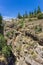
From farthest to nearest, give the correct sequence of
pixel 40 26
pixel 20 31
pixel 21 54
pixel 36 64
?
pixel 20 31 → pixel 40 26 → pixel 21 54 → pixel 36 64

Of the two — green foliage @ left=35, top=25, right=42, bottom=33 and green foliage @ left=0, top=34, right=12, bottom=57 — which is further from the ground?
green foliage @ left=35, top=25, right=42, bottom=33

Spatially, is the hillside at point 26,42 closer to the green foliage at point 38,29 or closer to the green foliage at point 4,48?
the green foliage at point 38,29

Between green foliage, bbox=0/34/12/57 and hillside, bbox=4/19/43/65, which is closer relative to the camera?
hillside, bbox=4/19/43/65

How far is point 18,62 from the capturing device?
50.5 m

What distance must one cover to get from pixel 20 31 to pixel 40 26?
25.0 ft

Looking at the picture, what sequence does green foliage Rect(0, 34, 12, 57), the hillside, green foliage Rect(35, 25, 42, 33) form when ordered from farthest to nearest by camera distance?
green foliage Rect(0, 34, 12, 57)
green foliage Rect(35, 25, 42, 33)
the hillside

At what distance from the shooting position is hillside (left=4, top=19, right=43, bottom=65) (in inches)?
1723

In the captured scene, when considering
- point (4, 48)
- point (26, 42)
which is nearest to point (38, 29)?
point (26, 42)

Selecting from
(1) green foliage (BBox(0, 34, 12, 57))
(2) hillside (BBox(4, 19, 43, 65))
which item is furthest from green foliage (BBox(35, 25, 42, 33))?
(1) green foliage (BBox(0, 34, 12, 57))

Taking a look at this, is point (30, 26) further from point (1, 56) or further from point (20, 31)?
point (1, 56)

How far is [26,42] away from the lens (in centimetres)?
5097

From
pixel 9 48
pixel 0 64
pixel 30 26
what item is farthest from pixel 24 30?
pixel 0 64

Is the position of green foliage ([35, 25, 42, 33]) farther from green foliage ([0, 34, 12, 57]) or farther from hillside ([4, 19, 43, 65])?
green foliage ([0, 34, 12, 57])

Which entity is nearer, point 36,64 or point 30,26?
point 36,64
